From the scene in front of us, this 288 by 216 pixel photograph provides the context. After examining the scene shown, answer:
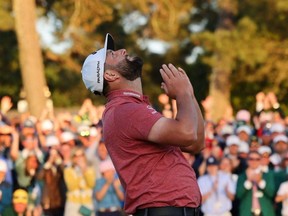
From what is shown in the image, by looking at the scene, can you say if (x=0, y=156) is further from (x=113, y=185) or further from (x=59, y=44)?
(x=59, y=44)

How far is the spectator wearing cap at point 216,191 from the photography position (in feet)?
41.6

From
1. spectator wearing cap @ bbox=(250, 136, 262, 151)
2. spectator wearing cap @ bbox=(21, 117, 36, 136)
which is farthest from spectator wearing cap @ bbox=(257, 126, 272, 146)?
spectator wearing cap @ bbox=(21, 117, 36, 136)

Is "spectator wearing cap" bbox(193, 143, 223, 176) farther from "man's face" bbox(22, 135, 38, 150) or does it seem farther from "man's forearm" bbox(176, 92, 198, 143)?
"man's forearm" bbox(176, 92, 198, 143)

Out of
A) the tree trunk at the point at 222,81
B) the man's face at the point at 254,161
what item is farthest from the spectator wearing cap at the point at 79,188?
the tree trunk at the point at 222,81

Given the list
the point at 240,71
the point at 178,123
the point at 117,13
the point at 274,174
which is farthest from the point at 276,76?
the point at 178,123

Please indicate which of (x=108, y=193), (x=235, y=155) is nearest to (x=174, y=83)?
(x=108, y=193)

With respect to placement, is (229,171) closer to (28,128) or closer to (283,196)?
(283,196)

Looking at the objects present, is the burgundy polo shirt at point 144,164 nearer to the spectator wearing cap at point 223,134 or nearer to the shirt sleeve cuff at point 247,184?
the shirt sleeve cuff at point 247,184

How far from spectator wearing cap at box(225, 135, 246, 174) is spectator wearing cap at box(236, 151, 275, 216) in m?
0.43

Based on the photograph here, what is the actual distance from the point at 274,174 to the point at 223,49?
11.5 metres

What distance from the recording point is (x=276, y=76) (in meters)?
26.1

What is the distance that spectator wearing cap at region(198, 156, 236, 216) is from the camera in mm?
12672

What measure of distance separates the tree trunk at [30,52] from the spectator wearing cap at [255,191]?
372 inches

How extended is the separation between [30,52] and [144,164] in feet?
56.8
